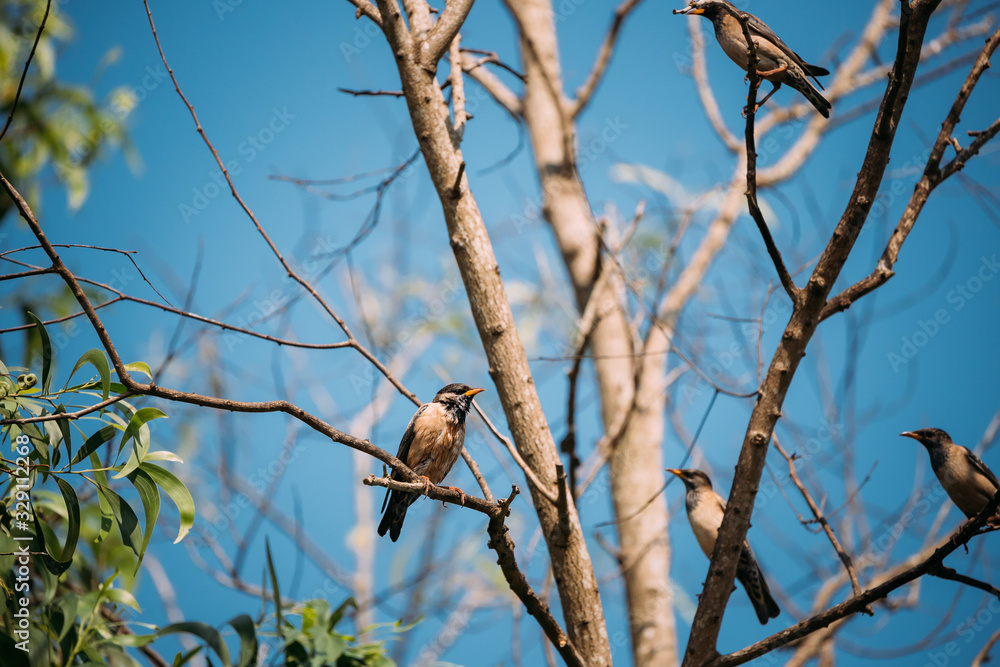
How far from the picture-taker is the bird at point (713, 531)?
141 inches

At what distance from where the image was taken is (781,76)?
2773 mm

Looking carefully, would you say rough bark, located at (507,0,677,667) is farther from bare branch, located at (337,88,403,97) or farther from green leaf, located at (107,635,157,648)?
green leaf, located at (107,635,157,648)

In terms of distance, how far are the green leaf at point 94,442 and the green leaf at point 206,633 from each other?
31.0 inches

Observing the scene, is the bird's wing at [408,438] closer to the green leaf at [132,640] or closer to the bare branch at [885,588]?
the green leaf at [132,640]

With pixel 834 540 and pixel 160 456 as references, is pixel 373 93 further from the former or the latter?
pixel 834 540

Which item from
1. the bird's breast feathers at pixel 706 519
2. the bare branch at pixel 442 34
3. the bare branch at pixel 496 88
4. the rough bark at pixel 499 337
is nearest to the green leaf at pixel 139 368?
the rough bark at pixel 499 337

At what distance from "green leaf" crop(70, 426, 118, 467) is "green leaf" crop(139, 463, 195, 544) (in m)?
0.15

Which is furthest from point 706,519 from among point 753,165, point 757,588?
point 753,165

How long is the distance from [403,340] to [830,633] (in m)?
6.84

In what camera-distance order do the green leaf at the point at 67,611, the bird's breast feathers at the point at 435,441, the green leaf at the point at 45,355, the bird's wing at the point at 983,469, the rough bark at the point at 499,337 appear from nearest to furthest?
the green leaf at the point at 45,355 < the green leaf at the point at 67,611 < the rough bark at the point at 499,337 < the bird's wing at the point at 983,469 < the bird's breast feathers at the point at 435,441

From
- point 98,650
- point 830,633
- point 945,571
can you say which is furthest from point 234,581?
Answer: point 945,571

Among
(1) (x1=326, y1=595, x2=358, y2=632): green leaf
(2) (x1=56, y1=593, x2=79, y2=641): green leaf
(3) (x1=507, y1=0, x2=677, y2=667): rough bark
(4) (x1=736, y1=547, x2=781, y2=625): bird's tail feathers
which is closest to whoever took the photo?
(2) (x1=56, y1=593, x2=79, y2=641): green leaf

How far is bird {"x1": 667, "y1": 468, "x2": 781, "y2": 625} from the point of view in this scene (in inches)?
141

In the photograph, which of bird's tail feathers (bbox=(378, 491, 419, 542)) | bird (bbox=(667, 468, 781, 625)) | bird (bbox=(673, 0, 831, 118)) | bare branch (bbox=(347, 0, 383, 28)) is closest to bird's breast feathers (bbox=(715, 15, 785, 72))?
bird (bbox=(673, 0, 831, 118))
